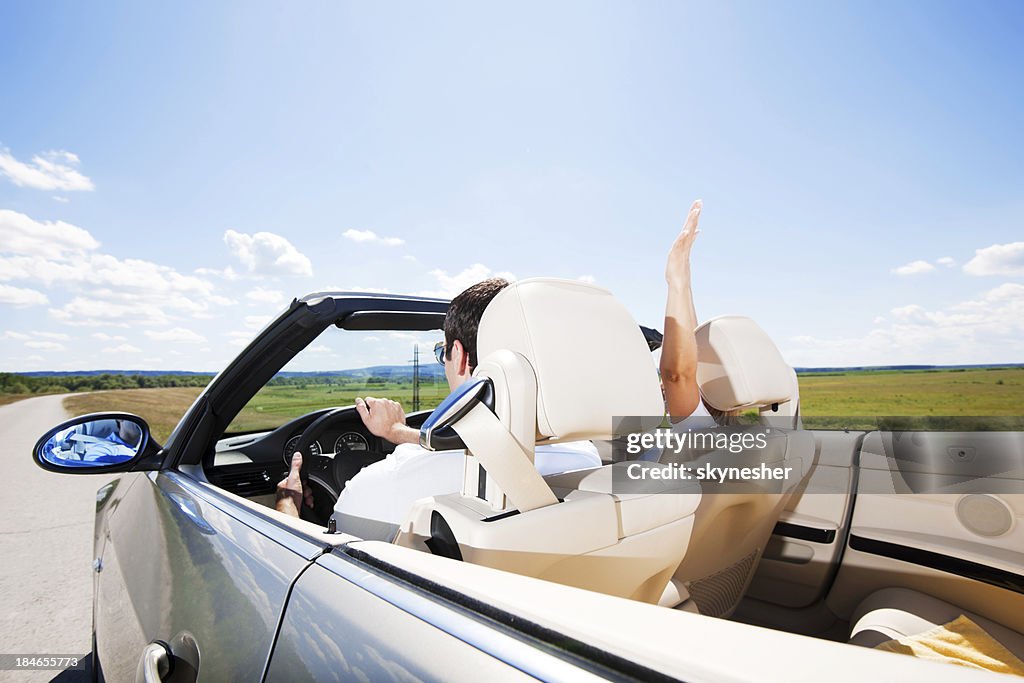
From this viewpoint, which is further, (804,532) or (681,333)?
(804,532)

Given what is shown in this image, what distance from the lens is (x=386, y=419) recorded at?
95.4 inches

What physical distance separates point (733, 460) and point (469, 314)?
1.19 meters

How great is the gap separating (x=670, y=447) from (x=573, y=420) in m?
1.00

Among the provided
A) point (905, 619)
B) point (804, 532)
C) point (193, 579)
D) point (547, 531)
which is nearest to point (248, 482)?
point (193, 579)

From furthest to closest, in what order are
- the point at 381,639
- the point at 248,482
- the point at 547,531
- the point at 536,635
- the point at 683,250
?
the point at 248,482, the point at 683,250, the point at 547,531, the point at 381,639, the point at 536,635

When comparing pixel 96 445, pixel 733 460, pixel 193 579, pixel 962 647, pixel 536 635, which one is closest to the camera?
pixel 536 635

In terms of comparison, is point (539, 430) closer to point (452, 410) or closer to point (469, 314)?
point (452, 410)

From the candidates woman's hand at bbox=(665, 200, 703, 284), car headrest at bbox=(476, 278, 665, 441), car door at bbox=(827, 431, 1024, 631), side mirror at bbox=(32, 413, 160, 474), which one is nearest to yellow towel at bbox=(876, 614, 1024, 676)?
car door at bbox=(827, 431, 1024, 631)

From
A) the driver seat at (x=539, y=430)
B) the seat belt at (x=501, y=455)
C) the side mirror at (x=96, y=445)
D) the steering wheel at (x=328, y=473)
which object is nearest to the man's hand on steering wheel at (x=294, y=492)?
the steering wheel at (x=328, y=473)

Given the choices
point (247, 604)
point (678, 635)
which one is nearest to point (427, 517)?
point (247, 604)

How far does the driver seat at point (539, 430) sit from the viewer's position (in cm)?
127

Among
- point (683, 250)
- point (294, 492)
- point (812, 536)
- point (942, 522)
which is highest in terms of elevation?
point (683, 250)

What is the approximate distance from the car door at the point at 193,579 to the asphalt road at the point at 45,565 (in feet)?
6.79

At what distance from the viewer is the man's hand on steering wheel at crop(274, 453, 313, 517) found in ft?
8.10
